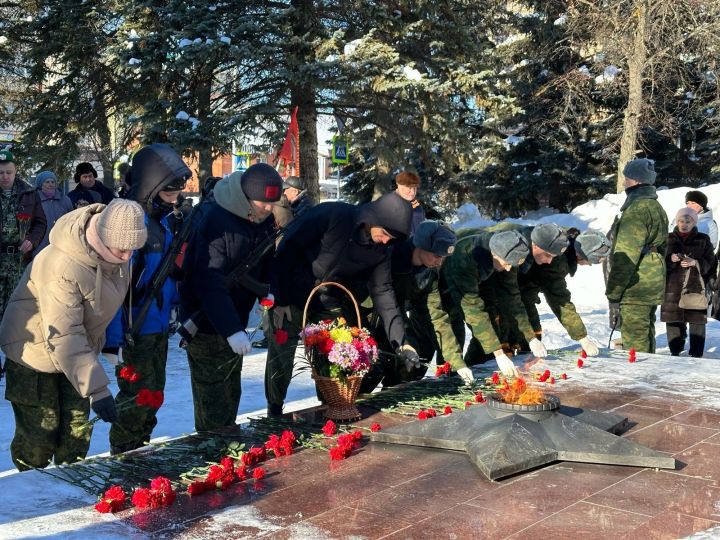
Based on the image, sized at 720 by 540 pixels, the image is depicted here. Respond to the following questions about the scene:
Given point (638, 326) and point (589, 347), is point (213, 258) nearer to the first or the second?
point (589, 347)

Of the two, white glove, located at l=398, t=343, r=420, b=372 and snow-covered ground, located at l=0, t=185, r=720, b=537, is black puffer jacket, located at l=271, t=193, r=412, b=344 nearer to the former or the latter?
white glove, located at l=398, t=343, r=420, b=372

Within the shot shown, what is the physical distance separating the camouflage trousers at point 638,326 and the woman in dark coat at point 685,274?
143cm

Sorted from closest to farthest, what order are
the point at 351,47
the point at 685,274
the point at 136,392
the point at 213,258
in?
the point at 136,392 → the point at 213,258 → the point at 685,274 → the point at 351,47

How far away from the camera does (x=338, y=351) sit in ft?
13.9

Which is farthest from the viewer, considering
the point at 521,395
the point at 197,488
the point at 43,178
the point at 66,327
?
the point at 43,178

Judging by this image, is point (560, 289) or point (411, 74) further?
point (411, 74)

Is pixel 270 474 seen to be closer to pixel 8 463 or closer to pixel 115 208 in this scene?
pixel 115 208

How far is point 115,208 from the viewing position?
3457 millimetres

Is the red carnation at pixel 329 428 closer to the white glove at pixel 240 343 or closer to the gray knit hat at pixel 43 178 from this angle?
the white glove at pixel 240 343

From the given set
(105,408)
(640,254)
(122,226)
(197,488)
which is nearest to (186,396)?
(105,408)

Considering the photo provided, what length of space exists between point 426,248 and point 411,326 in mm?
1293

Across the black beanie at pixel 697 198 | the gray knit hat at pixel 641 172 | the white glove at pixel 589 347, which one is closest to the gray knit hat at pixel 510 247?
the white glove at pixel 589 347

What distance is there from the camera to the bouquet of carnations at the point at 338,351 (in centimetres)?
423

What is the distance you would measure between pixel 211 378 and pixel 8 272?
348 centimetres
